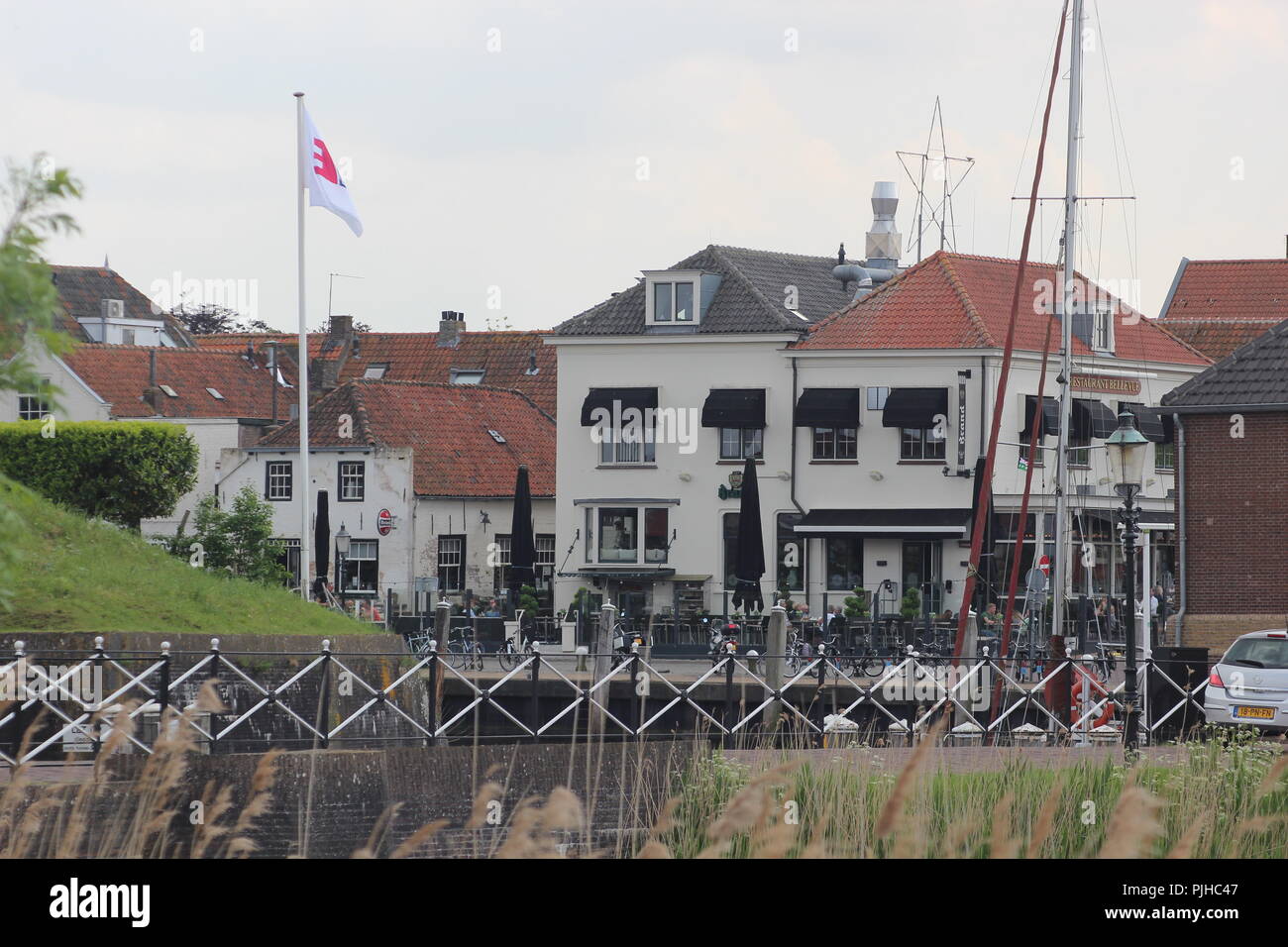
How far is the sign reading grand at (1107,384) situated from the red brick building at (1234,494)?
12815 mm

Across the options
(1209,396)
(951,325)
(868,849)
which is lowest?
(868,849)

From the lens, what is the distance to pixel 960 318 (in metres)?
48.9

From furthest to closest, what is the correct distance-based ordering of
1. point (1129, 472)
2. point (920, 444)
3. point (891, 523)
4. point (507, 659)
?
point (920, 444) < point (891, 523) < point (507, 659) < point (1129, 472)

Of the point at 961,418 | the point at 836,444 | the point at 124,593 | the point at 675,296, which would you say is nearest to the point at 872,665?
the point at 124,593

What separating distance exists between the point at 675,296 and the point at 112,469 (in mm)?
21202

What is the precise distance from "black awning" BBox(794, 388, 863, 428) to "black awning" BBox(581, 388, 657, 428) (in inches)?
176

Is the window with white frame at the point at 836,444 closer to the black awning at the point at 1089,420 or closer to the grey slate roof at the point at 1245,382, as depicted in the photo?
the black awning at the point at 1089,420

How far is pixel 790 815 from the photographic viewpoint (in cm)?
1377

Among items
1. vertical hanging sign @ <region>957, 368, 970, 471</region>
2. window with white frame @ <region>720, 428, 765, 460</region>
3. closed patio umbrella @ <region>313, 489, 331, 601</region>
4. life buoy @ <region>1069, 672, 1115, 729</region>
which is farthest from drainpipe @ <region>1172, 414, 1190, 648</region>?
closed patio umbrella @ <region>313, 489, 331, 601</region>

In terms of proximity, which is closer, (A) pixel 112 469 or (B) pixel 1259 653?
(B) pixel 1259 653

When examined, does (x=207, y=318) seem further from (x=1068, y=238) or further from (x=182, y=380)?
(x=1068, y=238)
